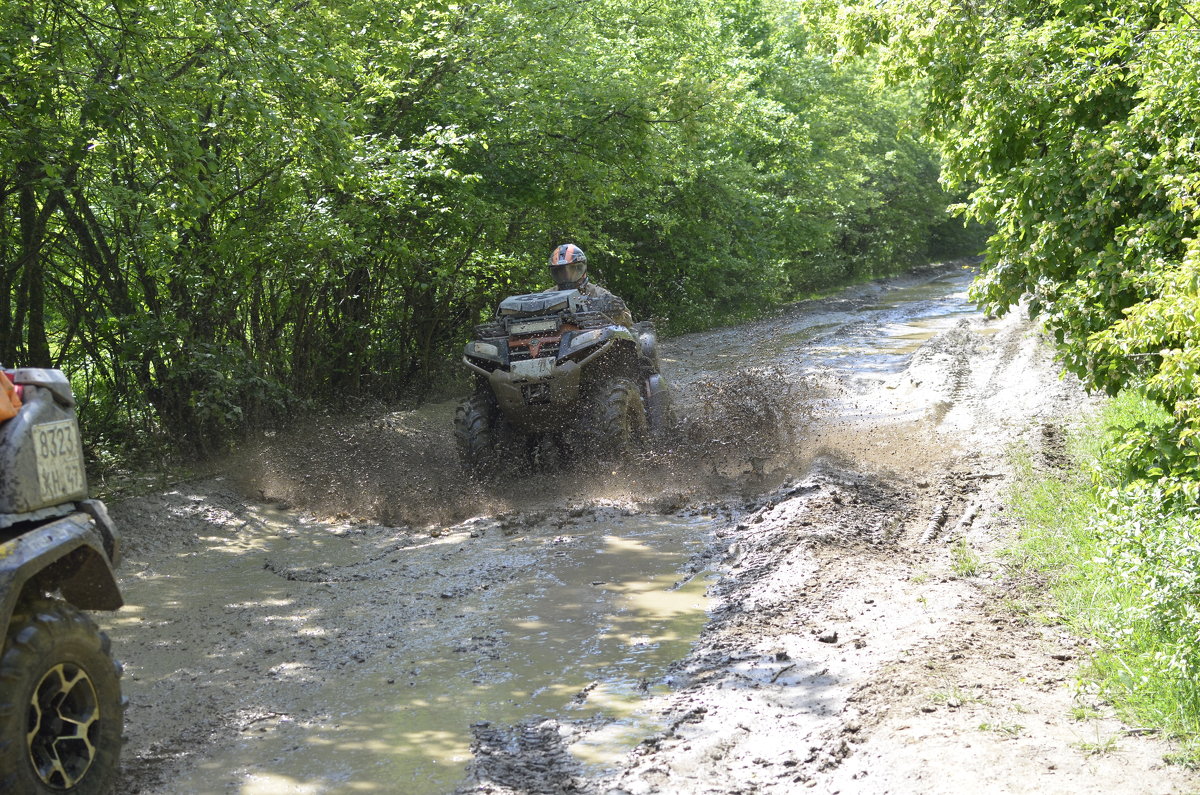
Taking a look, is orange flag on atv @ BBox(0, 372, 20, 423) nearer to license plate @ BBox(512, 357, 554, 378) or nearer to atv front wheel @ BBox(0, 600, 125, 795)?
atv front wheel @ BBox(0, 600, 125, 795)

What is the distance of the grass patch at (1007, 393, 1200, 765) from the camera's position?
4.57m

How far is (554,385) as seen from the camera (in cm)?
1059

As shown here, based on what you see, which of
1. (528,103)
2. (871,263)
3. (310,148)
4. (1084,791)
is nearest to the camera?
(1084,791)

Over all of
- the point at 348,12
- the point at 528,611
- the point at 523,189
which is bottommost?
the point at 528,611

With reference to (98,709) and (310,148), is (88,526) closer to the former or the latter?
(98,709)

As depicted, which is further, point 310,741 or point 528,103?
point 528,103

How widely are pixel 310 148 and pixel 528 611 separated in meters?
5.34

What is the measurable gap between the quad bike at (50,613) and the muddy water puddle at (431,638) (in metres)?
0.68

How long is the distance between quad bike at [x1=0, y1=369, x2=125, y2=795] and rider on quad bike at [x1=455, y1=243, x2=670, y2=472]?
6.09 metres

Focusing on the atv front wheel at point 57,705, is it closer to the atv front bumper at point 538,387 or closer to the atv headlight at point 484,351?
the atv front bumper at point 538,387

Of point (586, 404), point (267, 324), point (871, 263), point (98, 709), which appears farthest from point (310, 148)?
point (871, 263)

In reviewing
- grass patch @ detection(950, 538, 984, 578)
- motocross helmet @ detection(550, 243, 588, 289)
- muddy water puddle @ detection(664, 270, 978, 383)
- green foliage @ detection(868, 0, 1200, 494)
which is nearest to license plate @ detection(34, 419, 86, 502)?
green foliage @ detection(868, 0, 1200, 494)

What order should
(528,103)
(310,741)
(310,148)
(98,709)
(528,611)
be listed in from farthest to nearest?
(528,103)
(310,148)
(528,611)
(310,741)
(98,709)

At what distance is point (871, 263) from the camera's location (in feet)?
143
